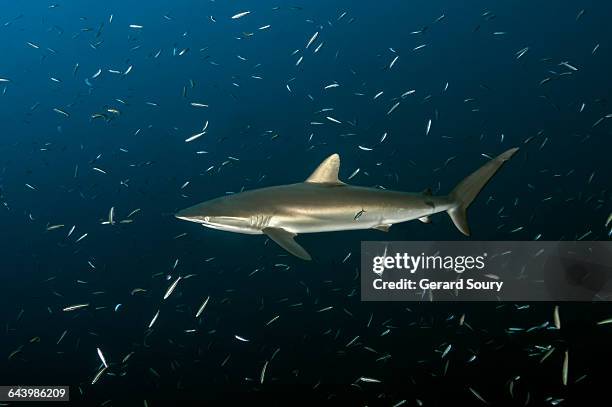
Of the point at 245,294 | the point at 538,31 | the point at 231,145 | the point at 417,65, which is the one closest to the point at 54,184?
the point at 231,145

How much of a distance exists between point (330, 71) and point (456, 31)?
13006 mm

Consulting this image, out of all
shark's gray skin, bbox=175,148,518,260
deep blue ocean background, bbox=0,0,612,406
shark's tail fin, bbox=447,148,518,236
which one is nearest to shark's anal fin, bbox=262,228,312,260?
shark's gray skin, bbox=175,148,518,260

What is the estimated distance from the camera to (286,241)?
4.68 metres

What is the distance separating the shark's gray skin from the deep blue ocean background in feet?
20.3

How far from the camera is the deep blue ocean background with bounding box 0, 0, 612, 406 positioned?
12.7 metres

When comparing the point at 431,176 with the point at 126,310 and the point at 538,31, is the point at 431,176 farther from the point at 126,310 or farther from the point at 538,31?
the point at 126,310

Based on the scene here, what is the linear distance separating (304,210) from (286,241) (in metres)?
0.44

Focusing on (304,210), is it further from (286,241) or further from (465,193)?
(465,193)

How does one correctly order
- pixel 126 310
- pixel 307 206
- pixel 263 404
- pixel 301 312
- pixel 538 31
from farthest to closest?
1. pixel 538 31
2. pixel 126 310
3. pixel 301 312
4. pixel 263 404
5. pixel 307 206

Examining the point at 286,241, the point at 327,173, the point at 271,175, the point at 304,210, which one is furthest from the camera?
the point at 271,175

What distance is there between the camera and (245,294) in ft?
63.6

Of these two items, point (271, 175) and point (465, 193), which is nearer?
point (465, 193)

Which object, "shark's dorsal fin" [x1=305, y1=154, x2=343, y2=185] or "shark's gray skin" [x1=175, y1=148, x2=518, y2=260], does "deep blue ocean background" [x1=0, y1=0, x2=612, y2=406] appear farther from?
"shark's dorsal fin" [x1=305, y1=154, x2=343, y2=185]

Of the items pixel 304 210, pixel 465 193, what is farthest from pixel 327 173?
pixel 465 193
